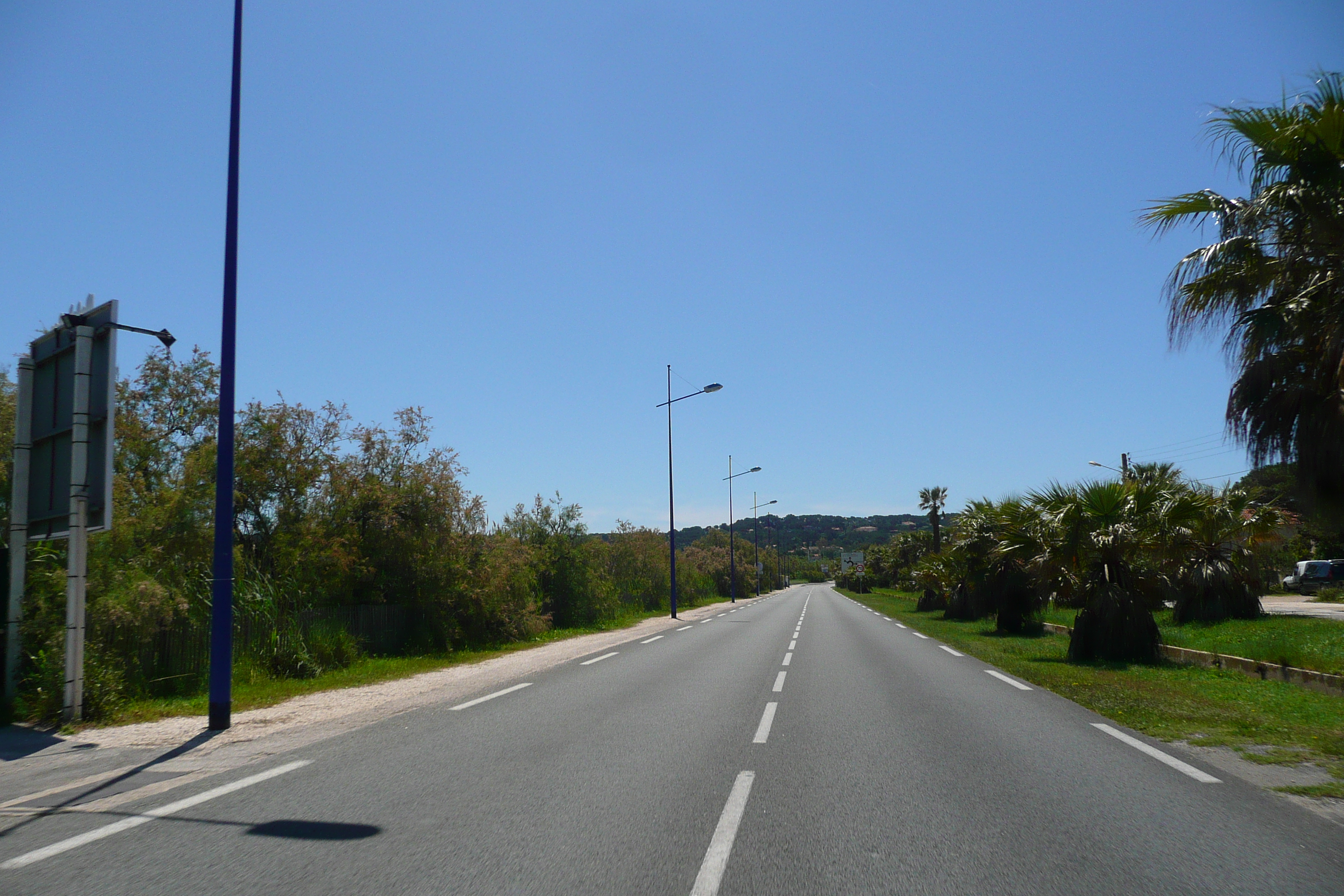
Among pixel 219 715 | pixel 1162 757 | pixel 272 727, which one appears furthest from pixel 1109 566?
pixel 219 715

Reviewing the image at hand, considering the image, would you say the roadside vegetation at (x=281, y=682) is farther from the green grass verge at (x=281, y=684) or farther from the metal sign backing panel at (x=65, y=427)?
the metal sign backing panel at (x=65, y=427)

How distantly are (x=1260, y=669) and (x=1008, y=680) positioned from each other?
4.03 m

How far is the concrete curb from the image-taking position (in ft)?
37.3

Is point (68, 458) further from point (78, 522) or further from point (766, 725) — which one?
point (766, 725)

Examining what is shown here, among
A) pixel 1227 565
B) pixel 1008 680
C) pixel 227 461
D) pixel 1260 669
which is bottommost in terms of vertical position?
pixel 1008 680

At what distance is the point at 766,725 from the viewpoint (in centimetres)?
924

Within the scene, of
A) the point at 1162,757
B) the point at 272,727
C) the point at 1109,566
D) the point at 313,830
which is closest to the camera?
the point at 313,830

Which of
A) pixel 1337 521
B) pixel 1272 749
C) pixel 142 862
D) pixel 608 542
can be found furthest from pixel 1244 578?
pixel 608 542

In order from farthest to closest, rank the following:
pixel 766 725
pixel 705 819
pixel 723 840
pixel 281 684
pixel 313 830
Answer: pixel 281 684, pixel 766 725, pixel 705 819, pixel 313 830, pixel 723 840

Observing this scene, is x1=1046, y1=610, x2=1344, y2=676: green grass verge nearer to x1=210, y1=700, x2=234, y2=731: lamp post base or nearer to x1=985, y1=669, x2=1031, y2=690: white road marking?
x1=985, y1=669, x2=1031, y2=690: white road marking

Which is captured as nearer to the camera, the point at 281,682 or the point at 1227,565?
the point at 281,682

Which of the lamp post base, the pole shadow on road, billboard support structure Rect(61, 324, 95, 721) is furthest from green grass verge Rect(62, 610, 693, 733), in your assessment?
the pole shadow on road

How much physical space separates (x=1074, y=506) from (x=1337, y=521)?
22.8 feet

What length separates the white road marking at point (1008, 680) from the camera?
1223 centimetres
